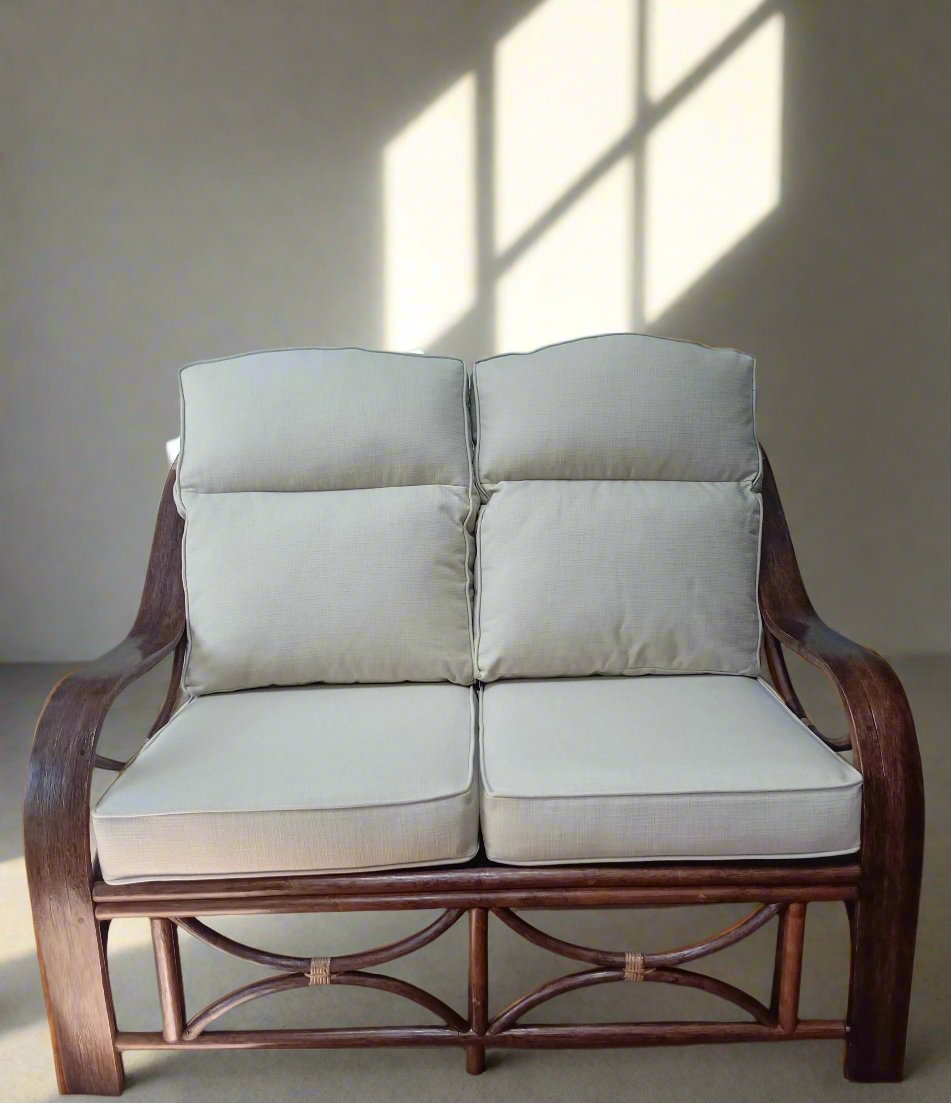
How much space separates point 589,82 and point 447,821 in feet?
8.50

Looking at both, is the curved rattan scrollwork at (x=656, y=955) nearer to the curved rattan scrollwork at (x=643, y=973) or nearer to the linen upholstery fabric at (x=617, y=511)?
the curved rattan scrollwork at (x=643, y=973)

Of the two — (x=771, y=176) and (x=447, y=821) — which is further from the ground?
(x=771, y=176)

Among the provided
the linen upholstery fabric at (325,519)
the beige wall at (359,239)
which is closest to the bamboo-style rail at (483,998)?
the linen upholstery fabric at (325,519)

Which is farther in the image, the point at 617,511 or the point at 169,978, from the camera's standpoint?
the point at 617,511

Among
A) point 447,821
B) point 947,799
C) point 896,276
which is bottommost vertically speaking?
point 947,799

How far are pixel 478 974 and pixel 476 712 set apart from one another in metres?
0.39

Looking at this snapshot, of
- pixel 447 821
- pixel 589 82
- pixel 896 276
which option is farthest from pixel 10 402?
pixel 896 276

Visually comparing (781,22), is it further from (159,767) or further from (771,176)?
(159,767)

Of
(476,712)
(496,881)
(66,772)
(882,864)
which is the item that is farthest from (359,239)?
(882,864)

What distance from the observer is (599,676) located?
5.30 feet

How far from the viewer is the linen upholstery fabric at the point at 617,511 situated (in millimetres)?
1571

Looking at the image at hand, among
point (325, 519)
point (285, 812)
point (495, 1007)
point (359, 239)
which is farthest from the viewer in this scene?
point (359, 239)

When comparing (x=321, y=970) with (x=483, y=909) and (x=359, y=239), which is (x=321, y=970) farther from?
(x=359, y=239)

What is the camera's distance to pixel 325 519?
160 centimetres
